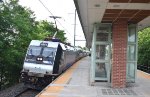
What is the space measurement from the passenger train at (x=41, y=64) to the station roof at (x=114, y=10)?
18.8 ft

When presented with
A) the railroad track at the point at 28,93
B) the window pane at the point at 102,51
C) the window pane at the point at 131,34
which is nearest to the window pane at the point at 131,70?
the window pane at the point at 131,34

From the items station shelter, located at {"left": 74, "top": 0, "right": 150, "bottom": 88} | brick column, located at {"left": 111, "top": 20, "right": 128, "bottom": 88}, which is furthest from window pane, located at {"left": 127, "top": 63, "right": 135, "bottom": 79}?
brick column, located at {"left": 111, "top": 20, "right": 128, "bottom": 88}

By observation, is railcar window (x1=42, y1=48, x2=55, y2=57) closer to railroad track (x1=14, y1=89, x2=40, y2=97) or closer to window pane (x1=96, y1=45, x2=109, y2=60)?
railroad track (x1=14, y1=89, x2=40, y2=97)

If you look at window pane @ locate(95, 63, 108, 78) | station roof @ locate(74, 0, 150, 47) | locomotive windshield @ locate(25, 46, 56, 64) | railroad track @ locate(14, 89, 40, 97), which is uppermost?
station roof @ locate(74, 0, 150, 47)

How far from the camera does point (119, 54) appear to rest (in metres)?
18.5

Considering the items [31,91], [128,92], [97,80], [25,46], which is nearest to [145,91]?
[128,92]

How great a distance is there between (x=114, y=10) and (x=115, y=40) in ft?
12.6

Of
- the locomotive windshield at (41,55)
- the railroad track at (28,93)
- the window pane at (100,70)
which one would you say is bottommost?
the railroad track at (28,93)

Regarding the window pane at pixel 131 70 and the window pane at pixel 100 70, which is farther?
the window pane at pixel 131 70

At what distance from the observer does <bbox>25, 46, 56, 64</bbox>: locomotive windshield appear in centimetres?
2364

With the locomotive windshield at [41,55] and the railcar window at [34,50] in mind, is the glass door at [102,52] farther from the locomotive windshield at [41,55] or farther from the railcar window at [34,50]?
the railcar window at [34,50]

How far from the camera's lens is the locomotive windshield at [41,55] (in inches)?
931

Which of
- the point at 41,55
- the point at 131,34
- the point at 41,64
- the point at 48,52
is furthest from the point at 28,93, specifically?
the point at 131,34

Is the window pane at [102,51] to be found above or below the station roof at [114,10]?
below
